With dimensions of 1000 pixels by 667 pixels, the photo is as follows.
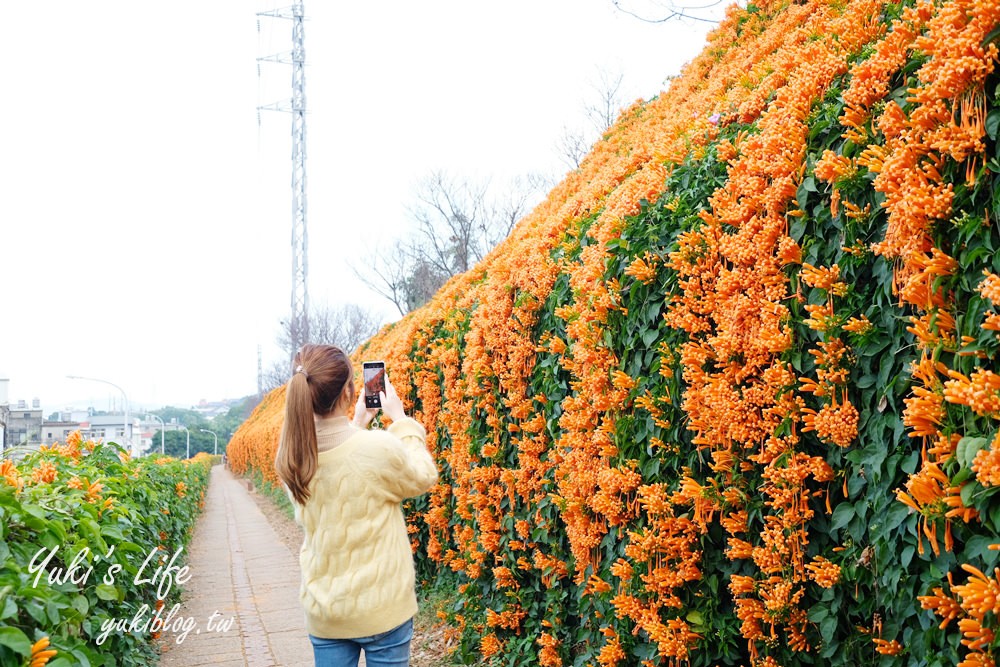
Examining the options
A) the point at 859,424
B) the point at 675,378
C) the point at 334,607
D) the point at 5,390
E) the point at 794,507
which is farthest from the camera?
the point at 5,390

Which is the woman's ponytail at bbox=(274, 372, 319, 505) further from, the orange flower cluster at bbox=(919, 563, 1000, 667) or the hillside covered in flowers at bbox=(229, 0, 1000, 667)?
the orange flower cluster at bbox=(919, 563, 1000, 667)

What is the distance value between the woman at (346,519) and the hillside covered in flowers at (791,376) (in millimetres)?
958

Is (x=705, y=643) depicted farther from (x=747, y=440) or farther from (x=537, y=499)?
(x=537, y=499)

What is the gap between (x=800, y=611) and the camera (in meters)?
2.46

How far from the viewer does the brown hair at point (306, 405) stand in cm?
287

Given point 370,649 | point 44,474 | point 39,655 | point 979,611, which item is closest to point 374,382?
point 370,649

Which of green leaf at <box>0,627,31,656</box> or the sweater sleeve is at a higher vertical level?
the sweater sleeve

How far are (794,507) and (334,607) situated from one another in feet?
5.58

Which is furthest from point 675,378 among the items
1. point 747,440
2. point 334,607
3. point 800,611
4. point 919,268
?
point 334,607

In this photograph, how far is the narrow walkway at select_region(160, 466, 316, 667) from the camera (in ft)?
19.1

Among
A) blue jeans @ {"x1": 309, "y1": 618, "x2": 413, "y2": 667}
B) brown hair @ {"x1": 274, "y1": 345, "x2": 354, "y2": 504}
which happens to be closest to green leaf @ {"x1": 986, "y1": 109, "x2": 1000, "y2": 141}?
brown hair @ {"x1": 274, "y1": 345, "x2": 354, "y2": 504}

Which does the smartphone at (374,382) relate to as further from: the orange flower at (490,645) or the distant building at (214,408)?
the distant building at (214,408)

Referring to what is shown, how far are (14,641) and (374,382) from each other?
190cm

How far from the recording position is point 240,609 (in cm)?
736
